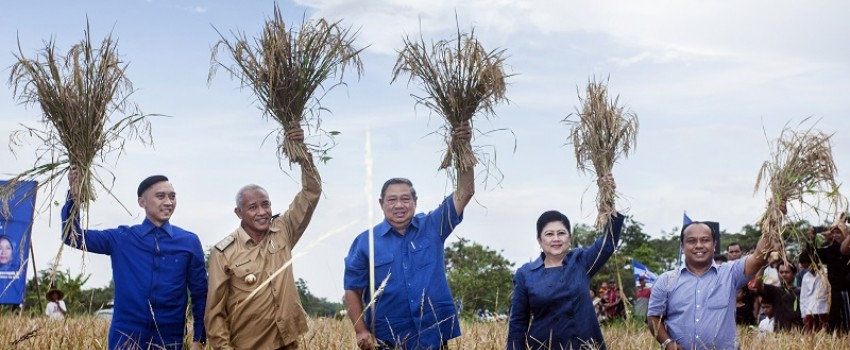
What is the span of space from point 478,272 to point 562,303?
21.3 meters

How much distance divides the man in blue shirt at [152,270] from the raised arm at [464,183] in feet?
5.08

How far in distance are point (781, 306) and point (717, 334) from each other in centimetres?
594

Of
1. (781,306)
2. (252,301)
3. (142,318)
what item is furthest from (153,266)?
(781,306)

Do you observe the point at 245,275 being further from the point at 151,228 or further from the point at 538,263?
the point at 538,263

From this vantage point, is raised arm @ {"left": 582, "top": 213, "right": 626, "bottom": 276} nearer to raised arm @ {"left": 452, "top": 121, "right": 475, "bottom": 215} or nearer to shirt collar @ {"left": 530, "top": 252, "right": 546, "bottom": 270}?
shirt collar @ {"left": 530, "top": 252, "right": 546, "bottom": 270}

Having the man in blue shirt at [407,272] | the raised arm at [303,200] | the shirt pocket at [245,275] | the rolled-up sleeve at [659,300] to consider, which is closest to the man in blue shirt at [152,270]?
the shirt pocket at [245,275]

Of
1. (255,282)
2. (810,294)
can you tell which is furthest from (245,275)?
(810,294)

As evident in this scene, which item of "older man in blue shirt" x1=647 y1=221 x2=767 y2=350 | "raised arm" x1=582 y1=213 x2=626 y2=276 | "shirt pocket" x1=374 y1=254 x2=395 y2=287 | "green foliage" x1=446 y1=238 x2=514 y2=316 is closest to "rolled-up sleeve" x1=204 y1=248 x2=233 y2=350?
"shirt pocket" x1=374 y1=254 x2=395 y2=287

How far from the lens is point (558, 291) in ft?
17.1

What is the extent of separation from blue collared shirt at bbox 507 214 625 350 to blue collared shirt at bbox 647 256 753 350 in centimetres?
50

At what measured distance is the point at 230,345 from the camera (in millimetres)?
5090

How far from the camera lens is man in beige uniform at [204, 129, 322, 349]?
5.07m

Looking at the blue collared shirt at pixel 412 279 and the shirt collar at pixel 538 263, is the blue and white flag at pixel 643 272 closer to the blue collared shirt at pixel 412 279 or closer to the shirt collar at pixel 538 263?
the shirt collar at pixel 538 263

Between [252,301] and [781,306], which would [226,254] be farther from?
[781,306]
